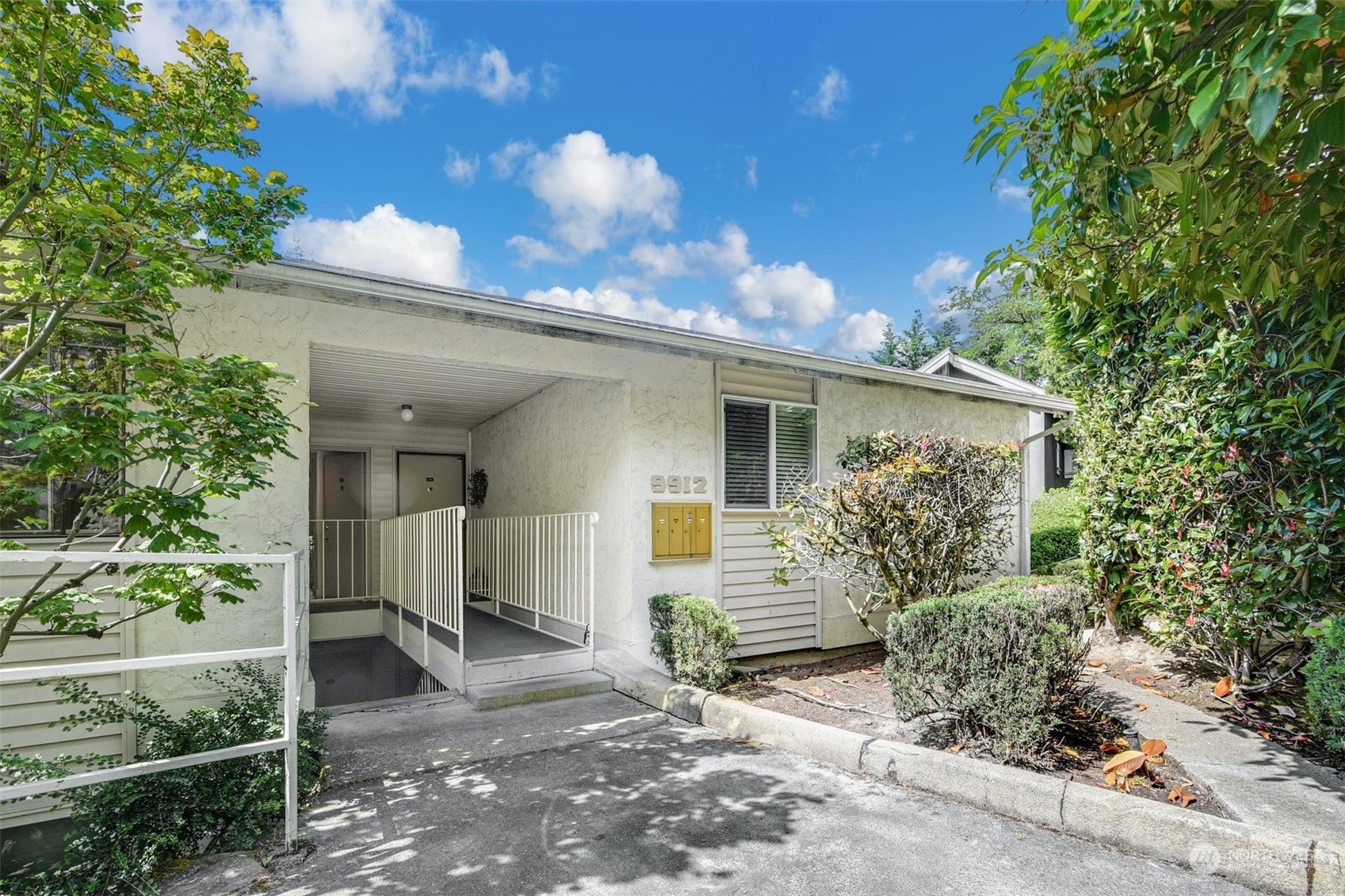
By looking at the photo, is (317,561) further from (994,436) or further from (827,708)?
(994,436)

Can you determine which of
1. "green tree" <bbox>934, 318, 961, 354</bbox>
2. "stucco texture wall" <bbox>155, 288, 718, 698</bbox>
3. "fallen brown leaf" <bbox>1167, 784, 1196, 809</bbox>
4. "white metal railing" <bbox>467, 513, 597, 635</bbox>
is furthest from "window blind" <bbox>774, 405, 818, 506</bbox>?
"green tree" <bbox>934, 318, 961, 354</bbox>

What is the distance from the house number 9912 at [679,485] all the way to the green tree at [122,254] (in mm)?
3281

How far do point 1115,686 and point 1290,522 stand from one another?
163 centimetres

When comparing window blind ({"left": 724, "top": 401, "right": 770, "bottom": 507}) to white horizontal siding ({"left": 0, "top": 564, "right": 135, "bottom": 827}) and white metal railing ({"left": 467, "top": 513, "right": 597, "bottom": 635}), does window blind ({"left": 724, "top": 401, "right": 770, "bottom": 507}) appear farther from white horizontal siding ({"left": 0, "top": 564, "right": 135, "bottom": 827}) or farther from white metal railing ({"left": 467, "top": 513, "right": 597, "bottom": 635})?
white horizontal siding ({"left": 0, "top": 564, "right": 135, "bottom": 827})

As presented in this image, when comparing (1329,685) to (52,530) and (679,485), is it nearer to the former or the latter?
(679,485)

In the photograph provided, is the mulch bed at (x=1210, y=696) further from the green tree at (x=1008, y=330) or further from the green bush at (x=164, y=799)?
the green tree at (x=1008, y=330)

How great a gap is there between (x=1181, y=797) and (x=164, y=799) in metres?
4.88

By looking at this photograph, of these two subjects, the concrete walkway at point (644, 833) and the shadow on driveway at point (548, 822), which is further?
the shadow on driveway at point (548, 822)

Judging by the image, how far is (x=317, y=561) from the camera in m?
9.66

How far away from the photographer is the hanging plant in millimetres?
9733

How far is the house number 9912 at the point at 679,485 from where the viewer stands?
6.18m

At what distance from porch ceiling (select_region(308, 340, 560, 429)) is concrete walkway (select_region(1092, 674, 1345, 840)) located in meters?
5.28

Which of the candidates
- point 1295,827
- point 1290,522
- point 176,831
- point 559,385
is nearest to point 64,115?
point 176,831

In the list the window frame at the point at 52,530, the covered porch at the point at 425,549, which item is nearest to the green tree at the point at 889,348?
the covered porch at the point at 425,549
